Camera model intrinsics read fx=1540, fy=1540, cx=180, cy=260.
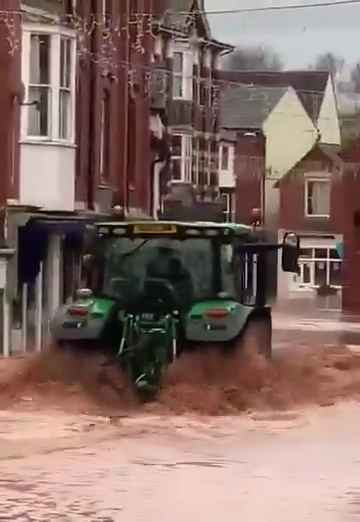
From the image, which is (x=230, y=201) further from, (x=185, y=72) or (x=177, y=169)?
(x=185, y=72)

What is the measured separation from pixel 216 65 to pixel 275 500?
49.6 m

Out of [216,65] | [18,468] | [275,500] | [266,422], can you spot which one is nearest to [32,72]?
[266,422]

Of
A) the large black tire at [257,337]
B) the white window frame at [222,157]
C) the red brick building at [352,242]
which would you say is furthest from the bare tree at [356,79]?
the large black tire at [257,337]

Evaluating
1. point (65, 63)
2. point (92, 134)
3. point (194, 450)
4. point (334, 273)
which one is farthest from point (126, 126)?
point (334, 273)

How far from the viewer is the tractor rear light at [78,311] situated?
66.7 feet

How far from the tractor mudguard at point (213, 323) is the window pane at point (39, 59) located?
12.0 meters

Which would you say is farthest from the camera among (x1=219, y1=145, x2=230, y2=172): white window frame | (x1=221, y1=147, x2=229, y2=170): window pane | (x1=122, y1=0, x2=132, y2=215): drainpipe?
(x1=221, y1=147, x2=229, y2=170): window pane

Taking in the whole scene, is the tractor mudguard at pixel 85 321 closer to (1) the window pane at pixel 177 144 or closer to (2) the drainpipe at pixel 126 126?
(2) the drainpipe at pixel 126 126

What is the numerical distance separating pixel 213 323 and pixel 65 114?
12.6 metres

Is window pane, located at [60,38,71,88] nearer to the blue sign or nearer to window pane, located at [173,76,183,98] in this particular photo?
window pane, located at [173,76,183,98]

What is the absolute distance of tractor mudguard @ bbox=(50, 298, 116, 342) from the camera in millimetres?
20188

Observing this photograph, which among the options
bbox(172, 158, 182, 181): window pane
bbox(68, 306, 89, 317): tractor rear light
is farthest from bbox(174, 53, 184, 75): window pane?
bbox(68, 306, 89, 317): tractor rear light

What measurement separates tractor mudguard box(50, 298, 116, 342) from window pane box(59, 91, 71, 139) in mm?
11143

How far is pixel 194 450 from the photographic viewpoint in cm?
1653
